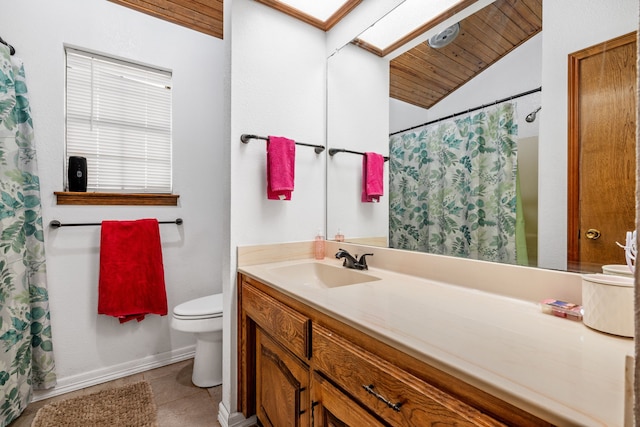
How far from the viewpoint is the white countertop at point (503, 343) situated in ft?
1.46

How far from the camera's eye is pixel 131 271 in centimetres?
194

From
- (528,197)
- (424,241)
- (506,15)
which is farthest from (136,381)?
(506,15)

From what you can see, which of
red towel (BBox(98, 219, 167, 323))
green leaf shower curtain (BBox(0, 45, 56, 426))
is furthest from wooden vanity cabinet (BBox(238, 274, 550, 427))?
green leaf shower curtain (BBox(0, 45, 56, 426))

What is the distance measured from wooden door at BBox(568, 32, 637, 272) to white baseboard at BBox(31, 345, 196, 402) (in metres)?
2.37

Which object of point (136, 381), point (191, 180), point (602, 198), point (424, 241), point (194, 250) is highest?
point (191, 180)

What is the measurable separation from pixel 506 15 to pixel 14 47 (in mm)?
2479

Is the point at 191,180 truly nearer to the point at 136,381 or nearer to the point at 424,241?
the point at 136,381

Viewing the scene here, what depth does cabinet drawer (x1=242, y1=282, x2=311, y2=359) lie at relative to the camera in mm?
978

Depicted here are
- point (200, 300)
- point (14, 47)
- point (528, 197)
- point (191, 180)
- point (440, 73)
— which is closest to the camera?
point (528, 197)

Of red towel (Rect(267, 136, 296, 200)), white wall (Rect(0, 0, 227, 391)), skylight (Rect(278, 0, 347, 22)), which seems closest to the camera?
red towel (Rect(267, 136, 296, 200))

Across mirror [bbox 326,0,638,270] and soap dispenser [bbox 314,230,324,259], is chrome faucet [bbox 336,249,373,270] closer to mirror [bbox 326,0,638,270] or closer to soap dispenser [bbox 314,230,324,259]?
mirror [bbox 326,0,638,270]

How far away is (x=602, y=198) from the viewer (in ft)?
2.71

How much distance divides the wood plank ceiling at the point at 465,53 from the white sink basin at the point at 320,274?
0.85m

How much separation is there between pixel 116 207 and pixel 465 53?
218 cm
